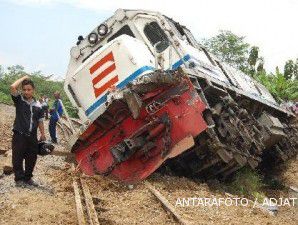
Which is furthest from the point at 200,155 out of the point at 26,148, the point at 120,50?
the point at 26,148

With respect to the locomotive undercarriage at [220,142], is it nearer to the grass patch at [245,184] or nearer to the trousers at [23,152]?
the grass patch at [245,184]

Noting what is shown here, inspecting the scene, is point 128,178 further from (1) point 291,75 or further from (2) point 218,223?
(1) point 291,75

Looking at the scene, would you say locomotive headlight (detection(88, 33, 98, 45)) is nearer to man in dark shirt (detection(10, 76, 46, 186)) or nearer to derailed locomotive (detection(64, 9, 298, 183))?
derailed locomotive (detection(64, 9, 298, 183))

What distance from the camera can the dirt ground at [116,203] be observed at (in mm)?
4949

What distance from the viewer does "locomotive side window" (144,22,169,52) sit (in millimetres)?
7902

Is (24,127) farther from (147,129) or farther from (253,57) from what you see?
(253,57)

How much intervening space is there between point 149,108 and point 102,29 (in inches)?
88.3

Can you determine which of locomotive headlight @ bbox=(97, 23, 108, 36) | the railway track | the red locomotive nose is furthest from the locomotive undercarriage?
locomotive headlight @ bbox=(97, 23, 108, 36)

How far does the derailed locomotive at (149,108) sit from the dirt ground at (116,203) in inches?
16.7

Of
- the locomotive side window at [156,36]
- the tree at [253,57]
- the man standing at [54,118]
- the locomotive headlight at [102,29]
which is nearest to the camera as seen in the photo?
the locomotive side window at [156,36]

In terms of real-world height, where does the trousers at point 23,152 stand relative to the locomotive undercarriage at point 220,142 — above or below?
above

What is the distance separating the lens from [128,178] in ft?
23.1

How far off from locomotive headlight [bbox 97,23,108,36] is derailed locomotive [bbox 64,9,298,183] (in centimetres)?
2

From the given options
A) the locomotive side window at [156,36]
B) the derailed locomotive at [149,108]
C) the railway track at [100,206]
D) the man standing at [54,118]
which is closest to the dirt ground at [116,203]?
the railway track at [100,206]
